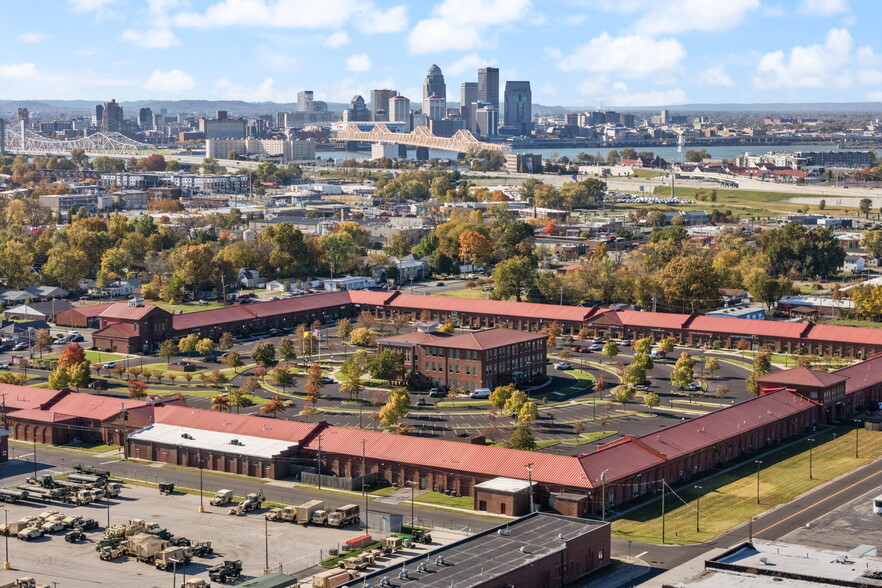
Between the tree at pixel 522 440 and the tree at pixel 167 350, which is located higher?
the tree at pixel 167 350

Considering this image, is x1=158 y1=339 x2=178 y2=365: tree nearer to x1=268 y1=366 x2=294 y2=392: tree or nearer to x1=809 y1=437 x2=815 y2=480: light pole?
x1=268 y1=366 x2=294 y2=392: tree

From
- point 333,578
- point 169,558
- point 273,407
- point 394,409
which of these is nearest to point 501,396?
point 394,409

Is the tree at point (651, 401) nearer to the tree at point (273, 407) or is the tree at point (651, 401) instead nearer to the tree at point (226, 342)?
the tree at point (273, 407)

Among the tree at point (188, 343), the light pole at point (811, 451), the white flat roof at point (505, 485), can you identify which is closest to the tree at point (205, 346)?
the tree at point (188, 343)

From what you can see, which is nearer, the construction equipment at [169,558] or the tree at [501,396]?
the construction equipment at [169,558]

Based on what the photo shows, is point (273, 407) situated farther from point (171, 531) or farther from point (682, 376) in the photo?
point (682, 376)

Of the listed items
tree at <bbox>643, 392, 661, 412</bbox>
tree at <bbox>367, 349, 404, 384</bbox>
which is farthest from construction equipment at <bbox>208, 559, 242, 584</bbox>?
tree at <bbox>367, 349, 404, 384</bbox>

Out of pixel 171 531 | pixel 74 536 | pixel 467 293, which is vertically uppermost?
pixel 467 293
